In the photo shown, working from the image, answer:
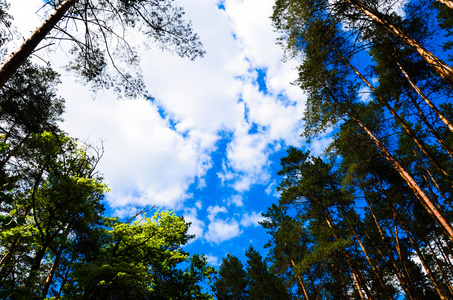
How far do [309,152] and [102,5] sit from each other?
1614cm

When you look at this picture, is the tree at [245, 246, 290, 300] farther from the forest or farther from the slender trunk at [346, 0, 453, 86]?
the slender trunk at [346, 0, 453, 86]

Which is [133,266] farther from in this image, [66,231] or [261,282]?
[261,282]

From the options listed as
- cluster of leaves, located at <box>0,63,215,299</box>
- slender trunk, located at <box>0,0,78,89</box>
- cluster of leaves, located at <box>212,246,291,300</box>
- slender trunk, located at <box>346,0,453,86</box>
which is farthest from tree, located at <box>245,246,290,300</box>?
slender trunk, located at <box>0,0,78,89</box>

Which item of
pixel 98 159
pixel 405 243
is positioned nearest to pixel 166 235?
pixel 98 159

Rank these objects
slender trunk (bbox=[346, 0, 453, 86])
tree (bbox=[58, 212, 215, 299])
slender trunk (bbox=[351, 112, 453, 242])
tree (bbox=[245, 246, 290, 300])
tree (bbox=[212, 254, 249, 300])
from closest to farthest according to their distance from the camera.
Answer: slender trunk (bbox=[346, 0, 453, 86]) < slender trunk (bbox=[351, 112, 453, 242]) < tree (bbox=[58, 212, 215, 299]) < tree (bbox=[245, 246, 290, 300]) < tree (bbox=[212, 254, 249, 300])

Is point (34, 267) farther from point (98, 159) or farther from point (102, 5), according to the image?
point (102, 5)

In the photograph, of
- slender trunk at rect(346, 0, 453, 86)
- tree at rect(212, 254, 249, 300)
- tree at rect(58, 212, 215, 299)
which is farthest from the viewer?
tree at rect(212, 254, 249, 300)

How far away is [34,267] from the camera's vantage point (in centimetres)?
755

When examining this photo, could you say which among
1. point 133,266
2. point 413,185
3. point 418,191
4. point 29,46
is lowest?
point 133,266

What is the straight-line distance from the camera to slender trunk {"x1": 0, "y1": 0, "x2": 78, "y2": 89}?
337cm

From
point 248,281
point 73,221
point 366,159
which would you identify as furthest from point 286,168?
point 248,281

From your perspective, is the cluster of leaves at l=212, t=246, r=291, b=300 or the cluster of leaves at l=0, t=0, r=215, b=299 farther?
the cluster of leaves at l=212, t=246, r=291, b=300

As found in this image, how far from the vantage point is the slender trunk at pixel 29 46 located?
11.0 ft

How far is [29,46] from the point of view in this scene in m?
3.78
